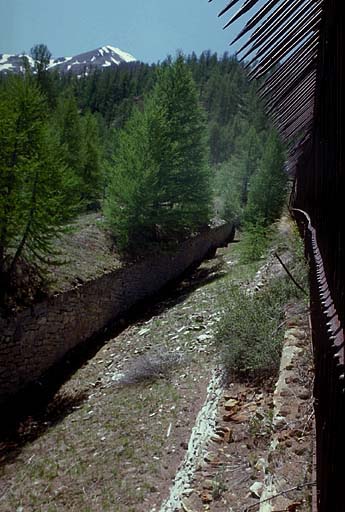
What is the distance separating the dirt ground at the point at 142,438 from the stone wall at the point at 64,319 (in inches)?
40.3

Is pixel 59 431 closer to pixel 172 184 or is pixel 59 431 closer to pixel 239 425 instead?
pixel 239 425

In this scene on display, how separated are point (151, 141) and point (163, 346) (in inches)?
369

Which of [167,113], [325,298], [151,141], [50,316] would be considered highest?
[167,113]

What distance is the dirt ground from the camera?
4.80 m

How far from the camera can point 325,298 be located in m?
1.86

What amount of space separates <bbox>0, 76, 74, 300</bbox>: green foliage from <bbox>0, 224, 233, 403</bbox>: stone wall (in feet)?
4.30

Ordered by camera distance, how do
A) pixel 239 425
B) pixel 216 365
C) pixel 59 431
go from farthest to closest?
pixel 216 365 → pixel 59 431 → pixel 239 425

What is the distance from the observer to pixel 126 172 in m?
17.1

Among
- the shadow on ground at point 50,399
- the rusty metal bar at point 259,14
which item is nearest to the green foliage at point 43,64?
the shadow on ground at point 50,399

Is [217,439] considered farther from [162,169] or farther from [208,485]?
[162,169]

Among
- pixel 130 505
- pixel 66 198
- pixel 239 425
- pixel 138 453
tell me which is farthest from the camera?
pixel 66 198

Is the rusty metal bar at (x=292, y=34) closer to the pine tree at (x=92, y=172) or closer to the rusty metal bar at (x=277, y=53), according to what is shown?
the rusty metal bar at (x=277, y=53)

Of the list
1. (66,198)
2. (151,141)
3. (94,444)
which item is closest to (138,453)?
(94,444)

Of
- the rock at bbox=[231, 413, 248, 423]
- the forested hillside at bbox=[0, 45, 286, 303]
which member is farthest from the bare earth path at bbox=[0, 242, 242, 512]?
the forested hillside at bbox=[0, 45, 286, 303]
